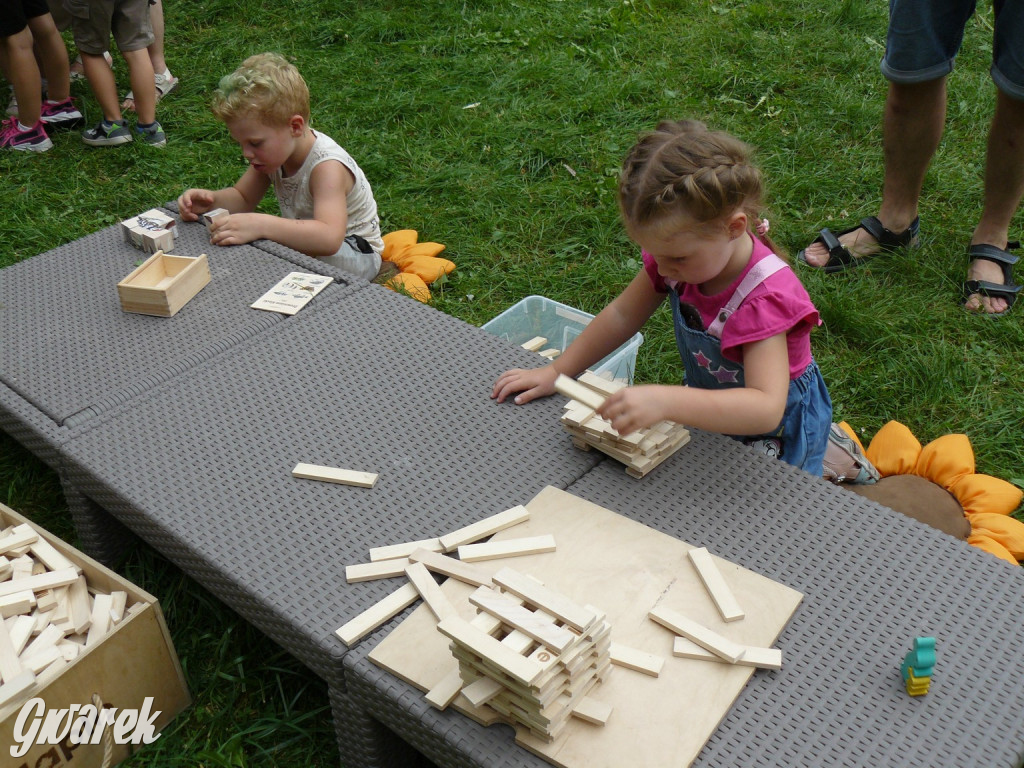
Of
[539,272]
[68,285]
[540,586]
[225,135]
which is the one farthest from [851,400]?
[225,135]

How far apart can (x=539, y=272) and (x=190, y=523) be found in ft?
7.57

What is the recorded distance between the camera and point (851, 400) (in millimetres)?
3275

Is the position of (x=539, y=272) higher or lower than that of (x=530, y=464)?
lower

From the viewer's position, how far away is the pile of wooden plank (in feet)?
6.25

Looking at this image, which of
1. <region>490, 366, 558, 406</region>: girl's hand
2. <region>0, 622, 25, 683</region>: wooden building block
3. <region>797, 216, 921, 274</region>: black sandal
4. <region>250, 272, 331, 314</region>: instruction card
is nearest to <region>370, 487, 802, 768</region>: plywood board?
<region>490, 366, 558, 406</region>: girl's hand

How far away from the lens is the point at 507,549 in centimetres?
186

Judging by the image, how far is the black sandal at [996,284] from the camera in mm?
3586

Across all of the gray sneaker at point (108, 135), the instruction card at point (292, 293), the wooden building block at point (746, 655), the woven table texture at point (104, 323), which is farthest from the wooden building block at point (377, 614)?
the gray sneaker at point (108, 135)

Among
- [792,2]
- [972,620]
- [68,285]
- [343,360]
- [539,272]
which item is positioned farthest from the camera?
[792,2]

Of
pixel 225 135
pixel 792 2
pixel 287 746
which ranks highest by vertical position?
pixel 792 2

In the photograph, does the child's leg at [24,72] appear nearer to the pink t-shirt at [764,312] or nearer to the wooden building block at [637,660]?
the pink t-shirt at [764,312]

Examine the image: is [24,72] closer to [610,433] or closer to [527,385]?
[527,385]

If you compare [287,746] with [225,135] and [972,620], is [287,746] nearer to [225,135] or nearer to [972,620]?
[972,620]

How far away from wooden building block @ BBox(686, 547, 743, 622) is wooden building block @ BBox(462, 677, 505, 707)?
1.58 feet
